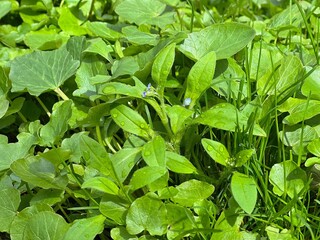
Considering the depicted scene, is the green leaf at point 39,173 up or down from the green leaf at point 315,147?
down

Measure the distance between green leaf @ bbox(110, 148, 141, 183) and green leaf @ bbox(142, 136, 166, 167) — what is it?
4 cm

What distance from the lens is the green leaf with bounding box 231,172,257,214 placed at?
108 cm

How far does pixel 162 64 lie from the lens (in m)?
1.30

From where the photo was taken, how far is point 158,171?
1110 millimetres

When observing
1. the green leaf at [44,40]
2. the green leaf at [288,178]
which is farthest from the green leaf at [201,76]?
the green leaf at [44,40]

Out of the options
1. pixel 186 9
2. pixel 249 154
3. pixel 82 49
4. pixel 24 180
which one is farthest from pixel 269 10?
pixel 24 180

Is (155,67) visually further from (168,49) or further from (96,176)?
(96,176)

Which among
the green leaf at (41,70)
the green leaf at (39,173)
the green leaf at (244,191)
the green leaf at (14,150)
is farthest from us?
the green leaf at (41,70)

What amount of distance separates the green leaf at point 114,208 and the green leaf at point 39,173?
0.09 meters

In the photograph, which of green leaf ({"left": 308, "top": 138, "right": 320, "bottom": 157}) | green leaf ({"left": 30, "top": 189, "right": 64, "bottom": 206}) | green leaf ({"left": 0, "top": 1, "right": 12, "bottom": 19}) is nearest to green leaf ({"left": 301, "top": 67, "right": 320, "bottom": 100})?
green leaf ({"left": 308, "top": 138, "right": 320, "bottom": 157})

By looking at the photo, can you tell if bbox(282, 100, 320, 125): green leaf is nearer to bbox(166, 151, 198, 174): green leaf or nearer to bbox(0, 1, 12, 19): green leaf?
bbox(166, 151, 198, 174): green leaf

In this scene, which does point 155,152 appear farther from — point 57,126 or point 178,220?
point 57,126

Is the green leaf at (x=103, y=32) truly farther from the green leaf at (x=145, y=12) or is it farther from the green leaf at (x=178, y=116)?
the green leaf at (x=178, y=116)

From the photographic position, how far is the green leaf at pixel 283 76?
1.32 metres
